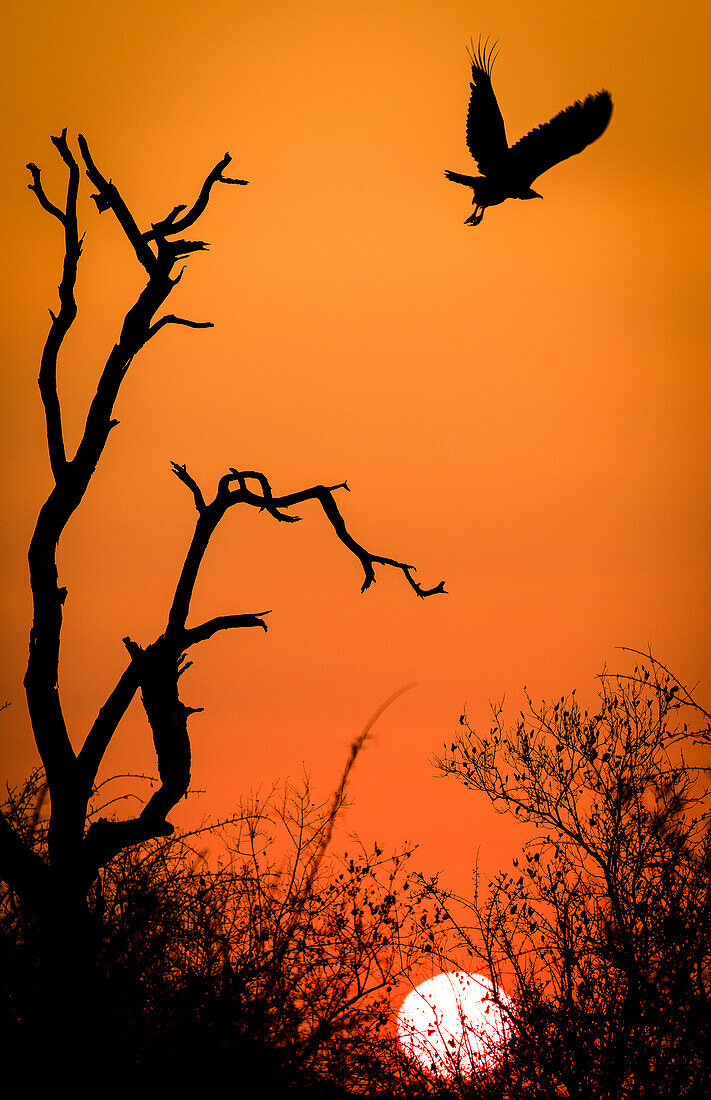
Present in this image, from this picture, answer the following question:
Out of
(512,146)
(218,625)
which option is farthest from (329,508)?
(512,146)

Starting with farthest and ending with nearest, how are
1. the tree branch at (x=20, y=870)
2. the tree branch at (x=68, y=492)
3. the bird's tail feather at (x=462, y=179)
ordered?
the bird's tail feather at (x=462, y=179) → the tree branch at (x=68, y=492) → the tree branch at (x=20, y=870)

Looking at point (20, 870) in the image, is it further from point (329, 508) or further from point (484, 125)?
point (484, 125)

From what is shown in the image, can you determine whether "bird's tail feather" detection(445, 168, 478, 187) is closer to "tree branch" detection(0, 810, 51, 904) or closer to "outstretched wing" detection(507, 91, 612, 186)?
"outstretched wing" detection(507, 91, 612, 186)

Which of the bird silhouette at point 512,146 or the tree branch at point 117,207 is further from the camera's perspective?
the bird silhouette at point 512,146

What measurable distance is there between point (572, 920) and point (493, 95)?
246 inches

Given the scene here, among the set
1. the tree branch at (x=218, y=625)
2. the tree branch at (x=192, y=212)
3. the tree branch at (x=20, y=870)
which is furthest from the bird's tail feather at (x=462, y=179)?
the tree branch at (x=20, y=870)

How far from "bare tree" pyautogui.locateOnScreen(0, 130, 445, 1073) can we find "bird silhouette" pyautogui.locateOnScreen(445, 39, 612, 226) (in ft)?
7.68

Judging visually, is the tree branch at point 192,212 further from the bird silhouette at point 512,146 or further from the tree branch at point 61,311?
the bird silhouette at point 512,146

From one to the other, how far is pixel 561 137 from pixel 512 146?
386 millimetres

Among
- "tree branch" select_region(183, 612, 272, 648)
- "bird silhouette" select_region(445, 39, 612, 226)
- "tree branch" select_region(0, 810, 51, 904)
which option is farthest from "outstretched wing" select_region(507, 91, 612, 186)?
"tree branch" select_region(0, 810, 51, 904)

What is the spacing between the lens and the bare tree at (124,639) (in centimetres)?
587

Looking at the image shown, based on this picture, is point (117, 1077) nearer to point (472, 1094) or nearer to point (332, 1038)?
point (332, 1038)

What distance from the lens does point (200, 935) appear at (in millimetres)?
6488

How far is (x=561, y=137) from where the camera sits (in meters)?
7.96
